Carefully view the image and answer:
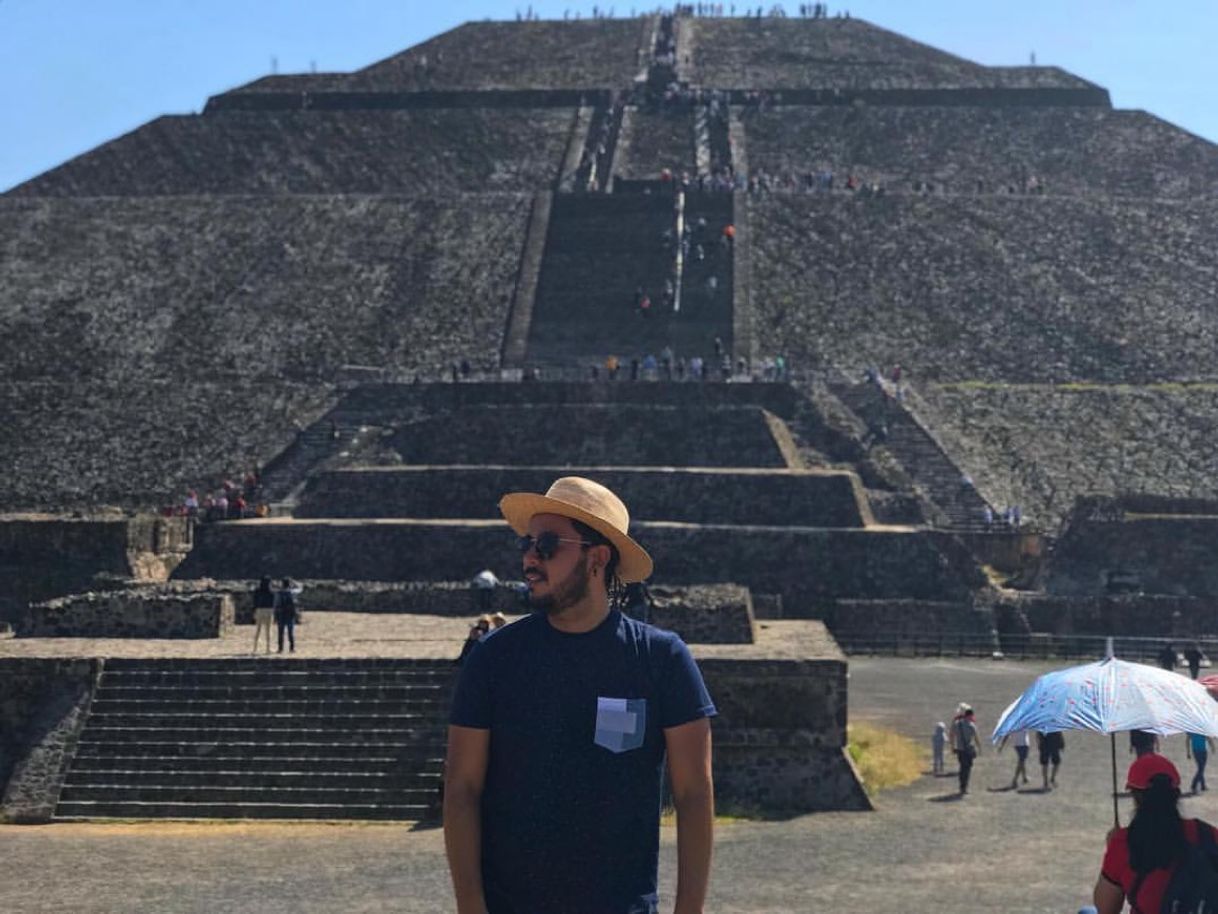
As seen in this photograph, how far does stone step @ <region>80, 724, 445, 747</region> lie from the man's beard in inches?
426

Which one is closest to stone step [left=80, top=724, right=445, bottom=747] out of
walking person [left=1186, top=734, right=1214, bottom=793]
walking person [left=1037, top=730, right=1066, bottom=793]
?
walking person [left=1037, top=730, right=1066, bottom=793]

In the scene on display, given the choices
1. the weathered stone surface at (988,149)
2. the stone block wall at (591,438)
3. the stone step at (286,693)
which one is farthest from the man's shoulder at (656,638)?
the weathered stone surface at (988,149)

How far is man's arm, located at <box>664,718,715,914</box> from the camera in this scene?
4.97 metres

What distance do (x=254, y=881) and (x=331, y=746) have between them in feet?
11.8

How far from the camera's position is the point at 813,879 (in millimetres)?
12484

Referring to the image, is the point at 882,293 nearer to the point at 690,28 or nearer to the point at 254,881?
the point at 690,28

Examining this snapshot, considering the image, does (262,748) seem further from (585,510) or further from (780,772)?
(585,510)

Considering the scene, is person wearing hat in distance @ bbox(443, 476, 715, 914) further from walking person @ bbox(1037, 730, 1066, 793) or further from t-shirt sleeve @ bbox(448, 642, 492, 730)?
walking person @ bbox(1037, 730, 1066, 793)

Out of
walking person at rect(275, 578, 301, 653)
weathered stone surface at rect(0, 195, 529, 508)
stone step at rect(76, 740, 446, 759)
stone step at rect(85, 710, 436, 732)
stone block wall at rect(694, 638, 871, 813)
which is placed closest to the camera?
stone step at rect(76, 740, 446, 759)

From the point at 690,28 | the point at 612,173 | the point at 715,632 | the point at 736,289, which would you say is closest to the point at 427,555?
the point at 715,632

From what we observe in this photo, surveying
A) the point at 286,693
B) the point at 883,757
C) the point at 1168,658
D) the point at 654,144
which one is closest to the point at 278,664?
the point at 286,693

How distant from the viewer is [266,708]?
16344 millimetres

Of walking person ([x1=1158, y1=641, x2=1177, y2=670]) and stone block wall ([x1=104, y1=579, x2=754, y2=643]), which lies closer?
stone block wall ([x1=104, y1=579, x2=754, y2=643])

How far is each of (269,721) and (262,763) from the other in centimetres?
A: 63
